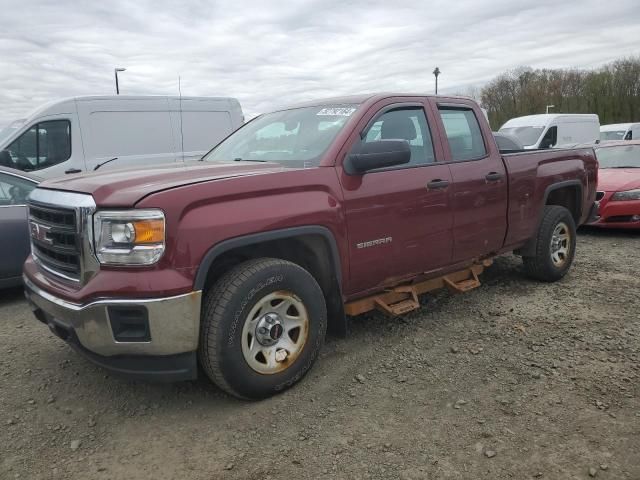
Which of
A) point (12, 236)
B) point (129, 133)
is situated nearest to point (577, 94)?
point (129, 133)

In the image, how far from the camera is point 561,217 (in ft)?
17.9

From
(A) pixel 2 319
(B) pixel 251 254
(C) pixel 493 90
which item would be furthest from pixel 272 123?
(C) pixel 493 90

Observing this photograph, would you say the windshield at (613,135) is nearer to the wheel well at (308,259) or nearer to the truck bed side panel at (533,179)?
the truck bed side panel at (533,179)

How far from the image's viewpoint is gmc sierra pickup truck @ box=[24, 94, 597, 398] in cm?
279

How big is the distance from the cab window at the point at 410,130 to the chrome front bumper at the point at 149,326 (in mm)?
1872

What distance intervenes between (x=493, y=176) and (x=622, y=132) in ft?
76.5

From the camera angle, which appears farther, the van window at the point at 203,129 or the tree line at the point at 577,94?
the tree line at the point at 577,94

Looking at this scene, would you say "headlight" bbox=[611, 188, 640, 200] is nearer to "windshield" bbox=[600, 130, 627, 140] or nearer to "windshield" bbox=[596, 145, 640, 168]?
"windshield" bbox=[596, 145, 640, 168]

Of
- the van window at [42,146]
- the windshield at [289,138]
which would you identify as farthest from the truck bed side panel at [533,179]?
the van window at [42,146]

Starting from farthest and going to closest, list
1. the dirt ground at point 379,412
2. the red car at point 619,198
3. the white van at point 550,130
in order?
the white van at point 550,130 < the red car at point 619,198 < the dirt ground at point 379,412

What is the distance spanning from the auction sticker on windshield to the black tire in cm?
255

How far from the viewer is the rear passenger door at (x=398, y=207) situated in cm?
358

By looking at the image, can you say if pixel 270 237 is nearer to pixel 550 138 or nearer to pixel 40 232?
pixel 40 232

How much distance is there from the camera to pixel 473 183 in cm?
438
